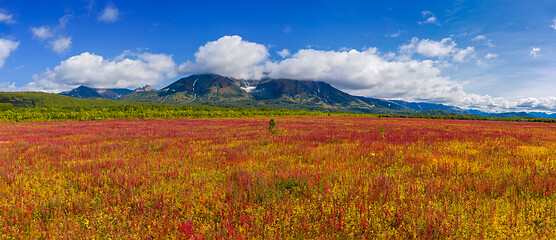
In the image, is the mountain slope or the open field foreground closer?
the open field foreground

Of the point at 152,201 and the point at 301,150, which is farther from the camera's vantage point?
the point at 301,150

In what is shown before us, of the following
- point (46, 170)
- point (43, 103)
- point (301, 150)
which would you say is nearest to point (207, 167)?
point (301, 150)

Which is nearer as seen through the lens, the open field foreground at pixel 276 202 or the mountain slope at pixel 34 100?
the open field foreground at pixel 276 202

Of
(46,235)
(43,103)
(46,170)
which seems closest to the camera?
(46,235)

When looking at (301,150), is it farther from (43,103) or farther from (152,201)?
(43,103)

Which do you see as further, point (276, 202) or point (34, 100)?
point (34, 100)

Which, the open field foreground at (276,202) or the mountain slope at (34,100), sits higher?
the mountain slope at (34,100)

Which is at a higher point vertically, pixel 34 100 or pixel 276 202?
pixel 34 100

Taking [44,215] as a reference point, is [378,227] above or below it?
above

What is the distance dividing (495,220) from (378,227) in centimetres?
150

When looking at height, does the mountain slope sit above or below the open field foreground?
above

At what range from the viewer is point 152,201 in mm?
3621

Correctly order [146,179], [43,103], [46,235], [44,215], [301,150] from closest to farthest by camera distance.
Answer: [46,235], [44,215], [146,179], [301,150], [43,103]

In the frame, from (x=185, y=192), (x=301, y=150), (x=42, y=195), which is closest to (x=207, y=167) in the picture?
(x=185, y=192)
